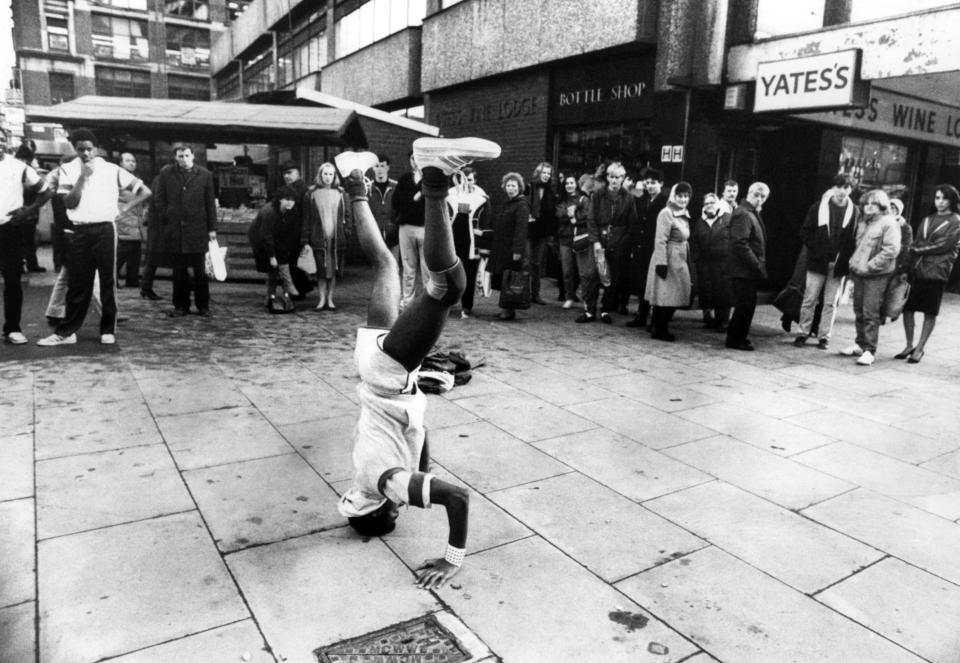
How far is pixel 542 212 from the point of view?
9922 mm

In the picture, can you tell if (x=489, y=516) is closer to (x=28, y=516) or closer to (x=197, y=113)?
(x=28, y=516)

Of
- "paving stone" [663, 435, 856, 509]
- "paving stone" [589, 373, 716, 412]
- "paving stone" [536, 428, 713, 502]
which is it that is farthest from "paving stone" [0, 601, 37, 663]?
"paving stone" [589, 373, 716, 412]

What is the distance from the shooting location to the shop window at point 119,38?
50844 millimetres

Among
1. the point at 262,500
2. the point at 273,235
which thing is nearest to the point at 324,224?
the point at 273,235

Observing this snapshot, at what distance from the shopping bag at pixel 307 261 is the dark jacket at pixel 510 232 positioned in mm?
2307

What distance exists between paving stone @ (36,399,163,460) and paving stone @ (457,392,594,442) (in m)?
2.19

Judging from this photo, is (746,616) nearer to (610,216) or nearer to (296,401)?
(296,401)

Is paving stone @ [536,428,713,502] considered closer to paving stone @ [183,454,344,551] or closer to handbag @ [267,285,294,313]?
paving stone @ [183,454,344,551]

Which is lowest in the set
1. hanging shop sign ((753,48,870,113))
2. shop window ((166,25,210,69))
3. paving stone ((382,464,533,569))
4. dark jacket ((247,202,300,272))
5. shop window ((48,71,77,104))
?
paving stone ((382,464,533,569))

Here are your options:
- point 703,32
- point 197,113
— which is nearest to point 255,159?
point 197,113

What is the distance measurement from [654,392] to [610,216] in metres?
3.58

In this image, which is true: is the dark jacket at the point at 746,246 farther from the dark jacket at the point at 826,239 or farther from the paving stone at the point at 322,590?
the paving stone at the point at 322,590

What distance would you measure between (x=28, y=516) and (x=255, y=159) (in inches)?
664

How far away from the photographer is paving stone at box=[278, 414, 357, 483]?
411 cm
